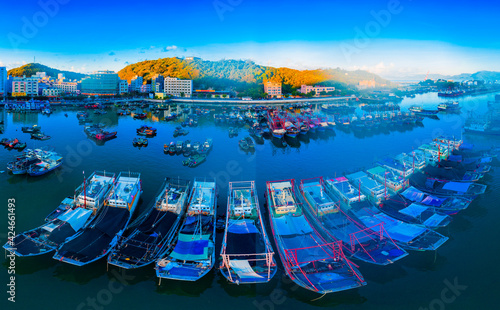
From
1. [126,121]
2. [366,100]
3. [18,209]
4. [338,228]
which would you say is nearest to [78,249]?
[18,209]

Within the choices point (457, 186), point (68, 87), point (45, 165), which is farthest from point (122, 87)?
point (457, 186)

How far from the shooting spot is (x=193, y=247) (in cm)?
821

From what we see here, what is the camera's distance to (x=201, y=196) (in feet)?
35.0

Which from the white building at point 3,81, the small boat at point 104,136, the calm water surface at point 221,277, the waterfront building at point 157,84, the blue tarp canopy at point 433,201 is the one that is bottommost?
the calm water surface at point 221,277

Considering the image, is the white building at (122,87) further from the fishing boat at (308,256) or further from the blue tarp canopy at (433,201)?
the blue tarp canopy at (433,201)

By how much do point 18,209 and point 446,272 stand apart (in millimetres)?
14821

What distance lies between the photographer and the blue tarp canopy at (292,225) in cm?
913

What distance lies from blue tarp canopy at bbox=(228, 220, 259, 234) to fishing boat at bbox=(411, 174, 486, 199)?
803 centimetres

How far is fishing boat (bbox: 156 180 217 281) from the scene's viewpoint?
291 inches

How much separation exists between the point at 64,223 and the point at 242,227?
571 cm

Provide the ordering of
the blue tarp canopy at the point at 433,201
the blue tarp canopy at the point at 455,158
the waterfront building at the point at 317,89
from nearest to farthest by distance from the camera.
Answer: the blue tarp canopy at the point at 433,201 < the blue tarp canopy at the point at 455,158 < the waterfront building at the point at 317,89

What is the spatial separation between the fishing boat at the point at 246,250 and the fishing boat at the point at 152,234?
180cm

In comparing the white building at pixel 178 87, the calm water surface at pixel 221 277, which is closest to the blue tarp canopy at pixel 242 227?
the calm water surface at pixel 221 277

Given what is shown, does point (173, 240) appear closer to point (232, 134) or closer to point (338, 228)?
point (338, 228)
